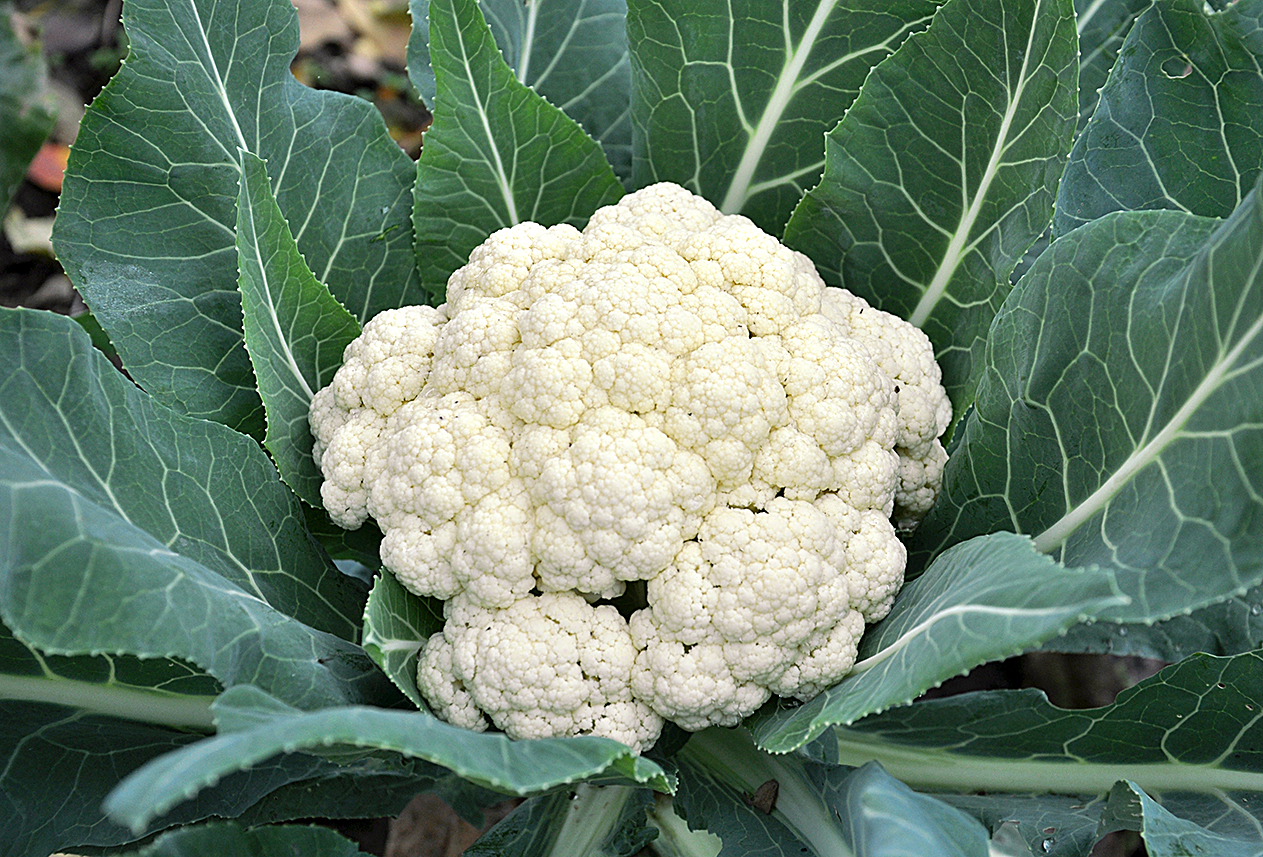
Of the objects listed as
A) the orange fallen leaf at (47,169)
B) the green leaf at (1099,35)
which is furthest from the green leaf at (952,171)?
the orange fallen leaf at (47,169)

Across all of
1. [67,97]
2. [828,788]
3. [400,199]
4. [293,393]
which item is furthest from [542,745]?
[67,97]

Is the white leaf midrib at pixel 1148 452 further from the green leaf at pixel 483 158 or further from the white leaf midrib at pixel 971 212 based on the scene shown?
the green leaf at pixel 483 158

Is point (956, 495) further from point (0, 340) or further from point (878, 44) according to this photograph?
point (0, 340)

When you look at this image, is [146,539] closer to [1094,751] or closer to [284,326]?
[284,326]

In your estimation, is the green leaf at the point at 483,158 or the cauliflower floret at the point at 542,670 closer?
the cauliflower floret at the point at 542,670

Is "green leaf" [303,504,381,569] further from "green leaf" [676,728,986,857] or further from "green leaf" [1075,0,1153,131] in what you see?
"green leaf" [1075,0,1153,131]

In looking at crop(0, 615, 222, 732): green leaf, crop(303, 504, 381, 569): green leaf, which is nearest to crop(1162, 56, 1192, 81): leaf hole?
crop(303, 504, 381, 569): green leaf
